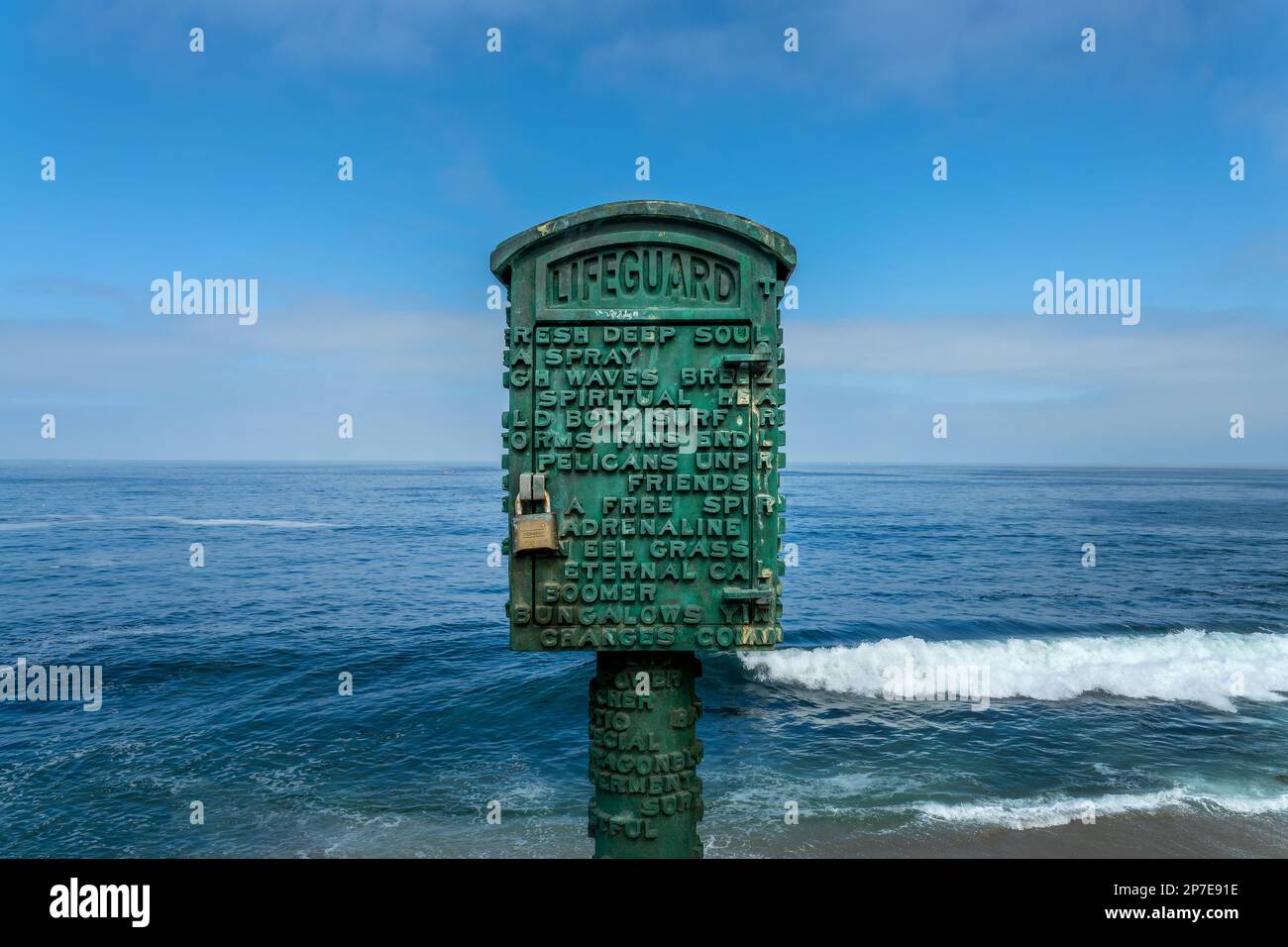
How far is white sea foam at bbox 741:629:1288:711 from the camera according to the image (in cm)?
2355

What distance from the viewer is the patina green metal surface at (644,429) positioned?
7.22 m

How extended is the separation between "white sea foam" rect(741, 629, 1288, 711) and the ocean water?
0.15 meters

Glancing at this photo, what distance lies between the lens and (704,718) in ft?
70.0

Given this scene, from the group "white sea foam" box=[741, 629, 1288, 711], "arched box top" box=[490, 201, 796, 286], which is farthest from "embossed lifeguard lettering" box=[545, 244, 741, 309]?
"white sea foam" box=[741, 629, 1288, 711]

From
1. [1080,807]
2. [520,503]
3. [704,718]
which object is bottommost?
[1080,807]

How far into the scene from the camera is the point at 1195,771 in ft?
57.3

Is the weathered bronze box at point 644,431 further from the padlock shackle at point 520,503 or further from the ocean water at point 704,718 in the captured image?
the ocean water at point 704,718

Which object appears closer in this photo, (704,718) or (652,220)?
(652,220)

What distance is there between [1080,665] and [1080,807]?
1154cm

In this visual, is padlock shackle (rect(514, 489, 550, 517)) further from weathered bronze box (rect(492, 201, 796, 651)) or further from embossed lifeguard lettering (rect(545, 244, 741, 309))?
embossed lifeguard lettering (rect(545, 244, 741, 309))

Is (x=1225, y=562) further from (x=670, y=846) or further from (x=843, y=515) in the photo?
(x=670, y=846)
